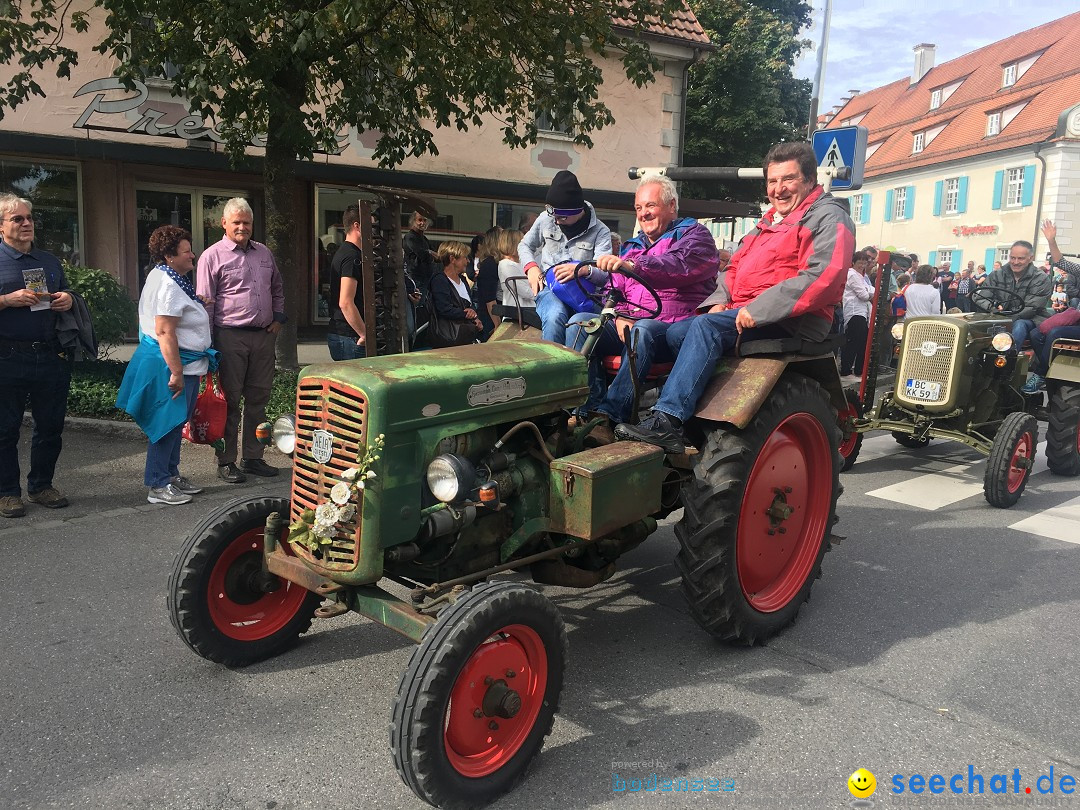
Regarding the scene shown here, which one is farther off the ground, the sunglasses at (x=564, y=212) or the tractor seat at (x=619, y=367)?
the sunglasses at (x=564, y=212)

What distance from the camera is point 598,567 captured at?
3516 mm

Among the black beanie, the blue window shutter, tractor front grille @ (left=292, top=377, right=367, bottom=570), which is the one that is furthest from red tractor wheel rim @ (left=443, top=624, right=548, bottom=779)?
the blue window shutter

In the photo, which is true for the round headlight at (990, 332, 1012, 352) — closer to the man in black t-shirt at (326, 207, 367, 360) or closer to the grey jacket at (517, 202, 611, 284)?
the grey jacket at (517, 202, 611, 284)

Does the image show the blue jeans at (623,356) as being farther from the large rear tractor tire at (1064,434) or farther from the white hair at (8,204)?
the large rear tractor tire at (1064,434)

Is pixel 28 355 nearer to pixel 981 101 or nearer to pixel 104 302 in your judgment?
pixel 104 302

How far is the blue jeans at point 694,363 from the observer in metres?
3.43

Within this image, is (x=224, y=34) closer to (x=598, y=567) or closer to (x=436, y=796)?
(x=598, y=567)

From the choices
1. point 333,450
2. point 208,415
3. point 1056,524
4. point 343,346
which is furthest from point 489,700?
point 1056,524

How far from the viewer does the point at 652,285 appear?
3844mm

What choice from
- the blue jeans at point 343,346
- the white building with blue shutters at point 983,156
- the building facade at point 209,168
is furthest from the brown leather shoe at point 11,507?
the white building with blue shutters at point 983,156

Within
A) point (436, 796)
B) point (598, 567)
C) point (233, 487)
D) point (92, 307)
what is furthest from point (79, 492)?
point (436, 796)

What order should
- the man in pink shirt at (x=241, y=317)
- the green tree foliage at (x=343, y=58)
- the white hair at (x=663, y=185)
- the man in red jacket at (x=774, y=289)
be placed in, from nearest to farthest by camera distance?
the man in red jacket at (x=774, y=289), the white hair at (x=663, y=185), the man in pink shirt at (x=241, y=317), the green tree foliage at (x=343, y=58)

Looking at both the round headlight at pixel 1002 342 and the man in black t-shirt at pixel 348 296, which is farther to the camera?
the round headlight at pixel 1002 342

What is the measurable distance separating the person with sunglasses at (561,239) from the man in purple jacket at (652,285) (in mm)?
238
